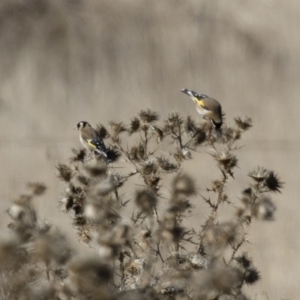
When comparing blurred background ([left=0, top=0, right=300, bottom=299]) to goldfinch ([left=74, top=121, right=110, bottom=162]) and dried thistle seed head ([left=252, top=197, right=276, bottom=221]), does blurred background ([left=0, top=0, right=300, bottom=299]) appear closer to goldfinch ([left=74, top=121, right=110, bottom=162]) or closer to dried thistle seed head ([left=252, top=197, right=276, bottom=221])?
goldfinch ([left=74, top=121, right=110, bottom=162])

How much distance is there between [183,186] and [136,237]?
27 centimetres

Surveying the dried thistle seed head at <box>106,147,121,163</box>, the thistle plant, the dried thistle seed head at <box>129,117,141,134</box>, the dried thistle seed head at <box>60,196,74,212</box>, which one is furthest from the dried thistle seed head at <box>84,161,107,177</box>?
the dried thistle seed head at <box>106,147,121,163</box>

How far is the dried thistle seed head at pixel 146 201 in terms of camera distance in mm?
2754

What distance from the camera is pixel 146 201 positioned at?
109 inches

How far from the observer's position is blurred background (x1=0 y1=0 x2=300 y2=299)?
430cm

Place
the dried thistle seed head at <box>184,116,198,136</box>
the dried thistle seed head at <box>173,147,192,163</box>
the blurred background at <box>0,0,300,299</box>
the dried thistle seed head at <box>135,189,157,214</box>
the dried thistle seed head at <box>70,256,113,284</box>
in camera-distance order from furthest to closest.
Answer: the blurred background at <box>0,0,300,299</box> < the dried thistle seed head at <box>184,116,198,136</box> < the dried thistle seed head at <box>173,147,192,163</box> < the dried thistle seed head at <box>135,189,157,214</box> < the dried thistle seed head at <box>70,256,113,284</box>

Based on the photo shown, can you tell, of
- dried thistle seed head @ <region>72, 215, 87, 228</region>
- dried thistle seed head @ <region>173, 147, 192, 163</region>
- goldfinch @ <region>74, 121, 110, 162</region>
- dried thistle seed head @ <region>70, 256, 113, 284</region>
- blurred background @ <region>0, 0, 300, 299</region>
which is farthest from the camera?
blurred background @ <region>0, 0, 300, 299</region>

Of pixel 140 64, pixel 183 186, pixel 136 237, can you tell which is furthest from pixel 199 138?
pixel 140 64

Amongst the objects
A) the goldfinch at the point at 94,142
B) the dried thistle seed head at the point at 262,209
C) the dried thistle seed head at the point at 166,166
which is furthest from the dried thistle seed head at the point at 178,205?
the goldfinch at the point at 94,142

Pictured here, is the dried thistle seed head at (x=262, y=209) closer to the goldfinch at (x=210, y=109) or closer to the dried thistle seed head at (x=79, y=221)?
the goldfinch at (x=210, y=109)

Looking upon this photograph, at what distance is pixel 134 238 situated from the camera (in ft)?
9.08

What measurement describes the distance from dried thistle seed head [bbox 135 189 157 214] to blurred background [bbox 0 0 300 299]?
152 cm

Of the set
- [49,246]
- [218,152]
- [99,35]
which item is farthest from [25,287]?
[99,35]

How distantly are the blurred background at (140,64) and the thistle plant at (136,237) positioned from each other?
1.17 m
